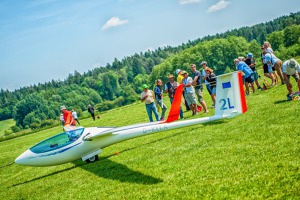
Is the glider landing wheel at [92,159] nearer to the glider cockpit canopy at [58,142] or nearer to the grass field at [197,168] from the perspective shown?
the grass field at [197,168]

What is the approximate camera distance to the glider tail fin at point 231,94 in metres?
10.0

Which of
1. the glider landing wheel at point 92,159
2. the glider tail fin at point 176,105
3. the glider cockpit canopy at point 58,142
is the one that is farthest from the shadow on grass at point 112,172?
the glider tail fin at point 176,105

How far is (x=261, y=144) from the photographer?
7.79 metres

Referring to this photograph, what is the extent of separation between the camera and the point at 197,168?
23.9 ft

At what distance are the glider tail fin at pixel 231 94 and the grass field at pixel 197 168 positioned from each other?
558mm

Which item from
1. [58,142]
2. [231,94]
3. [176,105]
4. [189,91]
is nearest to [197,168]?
[176,105]

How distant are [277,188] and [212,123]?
267 inches

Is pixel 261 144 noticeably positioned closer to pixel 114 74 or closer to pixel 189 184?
pixel 189 184

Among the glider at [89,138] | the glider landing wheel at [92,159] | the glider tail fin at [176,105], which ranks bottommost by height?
the glider landing wheel at [92,159]

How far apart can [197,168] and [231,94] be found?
148 inches

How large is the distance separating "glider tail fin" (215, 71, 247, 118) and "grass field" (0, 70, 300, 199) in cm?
56

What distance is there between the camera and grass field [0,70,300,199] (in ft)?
19.0

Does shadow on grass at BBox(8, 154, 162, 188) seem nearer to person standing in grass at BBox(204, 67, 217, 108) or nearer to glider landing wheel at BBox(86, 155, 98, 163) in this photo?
glider landing wheel at BBox(86, 155, 98, 163)

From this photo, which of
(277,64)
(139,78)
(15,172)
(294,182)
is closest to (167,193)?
(294,182)
